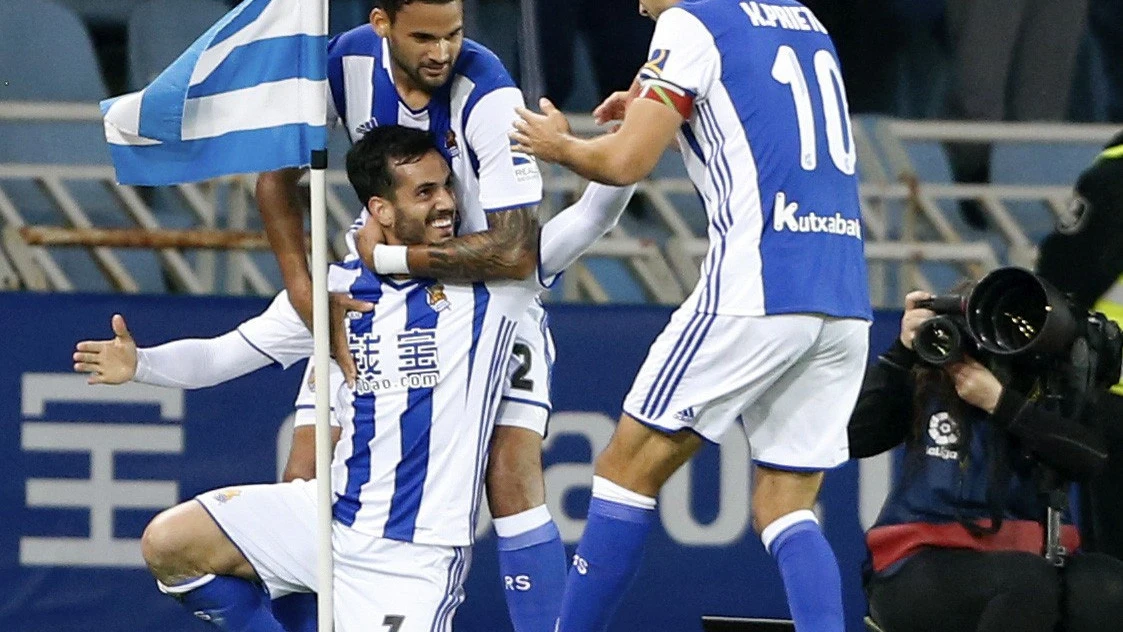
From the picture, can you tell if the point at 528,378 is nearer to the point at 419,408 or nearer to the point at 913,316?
the point at 419,408

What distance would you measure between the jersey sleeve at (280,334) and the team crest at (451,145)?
49cm

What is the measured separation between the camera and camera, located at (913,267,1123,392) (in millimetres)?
4047

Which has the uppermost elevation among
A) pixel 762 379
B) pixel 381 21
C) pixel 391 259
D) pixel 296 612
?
pixel 381 21

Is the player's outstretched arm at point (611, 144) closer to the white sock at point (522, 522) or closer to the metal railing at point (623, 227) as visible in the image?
the white sock at point (522, 522)

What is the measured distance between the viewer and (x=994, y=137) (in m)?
5.63

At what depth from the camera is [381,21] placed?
4070mm

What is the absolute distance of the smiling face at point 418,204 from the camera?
4.06 meters

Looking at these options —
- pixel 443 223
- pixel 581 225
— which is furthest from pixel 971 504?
pixel 443 223

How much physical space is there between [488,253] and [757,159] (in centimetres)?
63

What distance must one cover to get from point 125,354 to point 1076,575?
198 cm

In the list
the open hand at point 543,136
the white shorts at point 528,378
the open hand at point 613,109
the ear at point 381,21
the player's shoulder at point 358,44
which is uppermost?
the ear at point 381,21

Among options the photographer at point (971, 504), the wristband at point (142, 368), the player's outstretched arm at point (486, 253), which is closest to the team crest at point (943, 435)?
the photographer at point (971, 504)

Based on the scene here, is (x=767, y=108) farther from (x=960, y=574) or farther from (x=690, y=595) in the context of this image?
(x=690, y=595)

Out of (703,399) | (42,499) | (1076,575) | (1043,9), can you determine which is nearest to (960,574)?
(1076,575)
